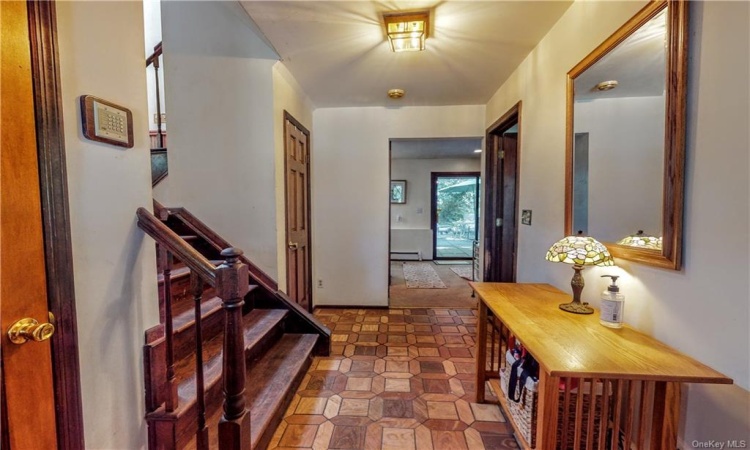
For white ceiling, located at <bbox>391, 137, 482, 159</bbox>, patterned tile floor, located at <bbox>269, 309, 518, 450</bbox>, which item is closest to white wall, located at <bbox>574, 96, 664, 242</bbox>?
patterned tile floor, located at <bbox>269, 309, 518, 450</bbox>

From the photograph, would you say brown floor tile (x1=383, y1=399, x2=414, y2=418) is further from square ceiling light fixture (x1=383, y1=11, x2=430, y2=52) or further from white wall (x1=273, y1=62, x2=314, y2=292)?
square ceiling light fixture (x1=383, y1=11, x2=430, y2=52)

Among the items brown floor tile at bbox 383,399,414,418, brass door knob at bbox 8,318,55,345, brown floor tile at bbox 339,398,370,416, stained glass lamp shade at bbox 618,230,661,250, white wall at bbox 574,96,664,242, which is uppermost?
white wall at bbox 574,96,664,242

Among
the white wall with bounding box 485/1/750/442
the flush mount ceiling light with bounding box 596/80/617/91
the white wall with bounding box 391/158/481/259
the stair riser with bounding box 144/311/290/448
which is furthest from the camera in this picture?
the white wall with bounding box 391/158/481/259

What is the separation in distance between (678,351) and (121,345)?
6.23ft

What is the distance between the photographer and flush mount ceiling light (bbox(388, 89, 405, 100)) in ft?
9.16

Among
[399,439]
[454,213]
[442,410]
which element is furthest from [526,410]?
[454,213]

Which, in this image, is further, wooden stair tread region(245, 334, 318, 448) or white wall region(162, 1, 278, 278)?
white wall region(162, 1, 278, 278)

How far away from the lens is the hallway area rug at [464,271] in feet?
16.3

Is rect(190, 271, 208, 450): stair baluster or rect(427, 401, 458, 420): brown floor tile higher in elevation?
rect(190, 271, 208, 450): stair baluster

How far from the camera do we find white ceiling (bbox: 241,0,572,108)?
1.65m

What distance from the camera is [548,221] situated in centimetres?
189

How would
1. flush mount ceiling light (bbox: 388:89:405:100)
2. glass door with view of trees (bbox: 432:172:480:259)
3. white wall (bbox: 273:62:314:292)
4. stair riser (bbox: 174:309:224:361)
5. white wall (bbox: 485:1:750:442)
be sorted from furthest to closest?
glass door with view of trees (bbox: 432:172:480:259)
flush mount ceiling light (bbox: 388:89:405:100)
white wall (bbox: 273:62:314:292)
stair riser (bbox: 174:309:224:361)
white wall (bbox: 485:1:750:442)

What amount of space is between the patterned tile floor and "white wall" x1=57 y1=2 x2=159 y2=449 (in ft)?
2.73

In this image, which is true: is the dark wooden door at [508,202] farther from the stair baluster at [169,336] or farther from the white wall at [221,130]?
the stair baluster at [169,336]
